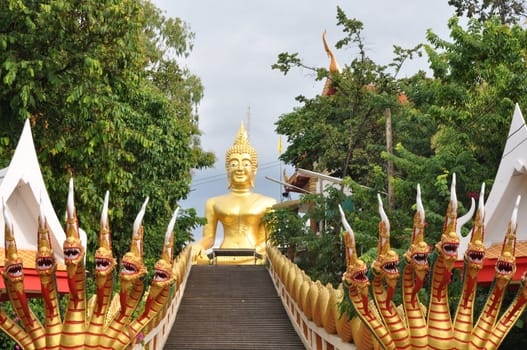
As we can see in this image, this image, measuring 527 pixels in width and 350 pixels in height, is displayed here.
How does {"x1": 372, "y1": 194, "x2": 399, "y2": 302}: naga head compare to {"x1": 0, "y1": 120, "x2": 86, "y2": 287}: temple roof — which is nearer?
{"x1": 372, "y1": 194, "x2": 399, "y2": 302}: naga head

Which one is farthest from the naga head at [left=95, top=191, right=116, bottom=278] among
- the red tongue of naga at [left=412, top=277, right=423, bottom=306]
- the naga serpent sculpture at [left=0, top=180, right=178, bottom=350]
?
the red tongue of naga at [left=412, top=277, right=423, bottom=306]

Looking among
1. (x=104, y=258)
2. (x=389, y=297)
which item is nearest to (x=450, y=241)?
(x=389, y=297)

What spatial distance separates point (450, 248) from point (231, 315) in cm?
1199

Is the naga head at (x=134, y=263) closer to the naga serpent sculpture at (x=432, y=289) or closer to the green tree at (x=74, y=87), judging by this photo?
the naga serpent sculpture at (x=432, y=289)

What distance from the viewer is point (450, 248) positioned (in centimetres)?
868

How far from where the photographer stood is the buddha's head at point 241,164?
106 feet

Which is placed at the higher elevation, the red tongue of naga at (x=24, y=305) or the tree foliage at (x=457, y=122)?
the tree foliage at (x=457, y=122)

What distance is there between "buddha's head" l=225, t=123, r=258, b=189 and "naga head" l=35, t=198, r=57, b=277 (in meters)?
23.3

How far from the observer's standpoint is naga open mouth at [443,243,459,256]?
8.67 metres

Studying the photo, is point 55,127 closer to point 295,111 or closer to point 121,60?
point 121,60

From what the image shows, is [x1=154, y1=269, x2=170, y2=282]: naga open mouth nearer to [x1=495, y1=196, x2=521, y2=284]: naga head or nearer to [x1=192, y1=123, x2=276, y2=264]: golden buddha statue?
[x1=495, y1=196, x2=521, y2=284]: naga head

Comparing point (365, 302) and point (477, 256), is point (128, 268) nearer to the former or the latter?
point (365, 302)

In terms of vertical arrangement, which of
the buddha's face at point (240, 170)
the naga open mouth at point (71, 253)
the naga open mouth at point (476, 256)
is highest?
the buddha's face at point (240, 170)

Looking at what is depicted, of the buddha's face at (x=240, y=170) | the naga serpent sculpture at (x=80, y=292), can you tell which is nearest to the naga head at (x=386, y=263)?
the naga serpent sculpture at (x=80, y=292)
